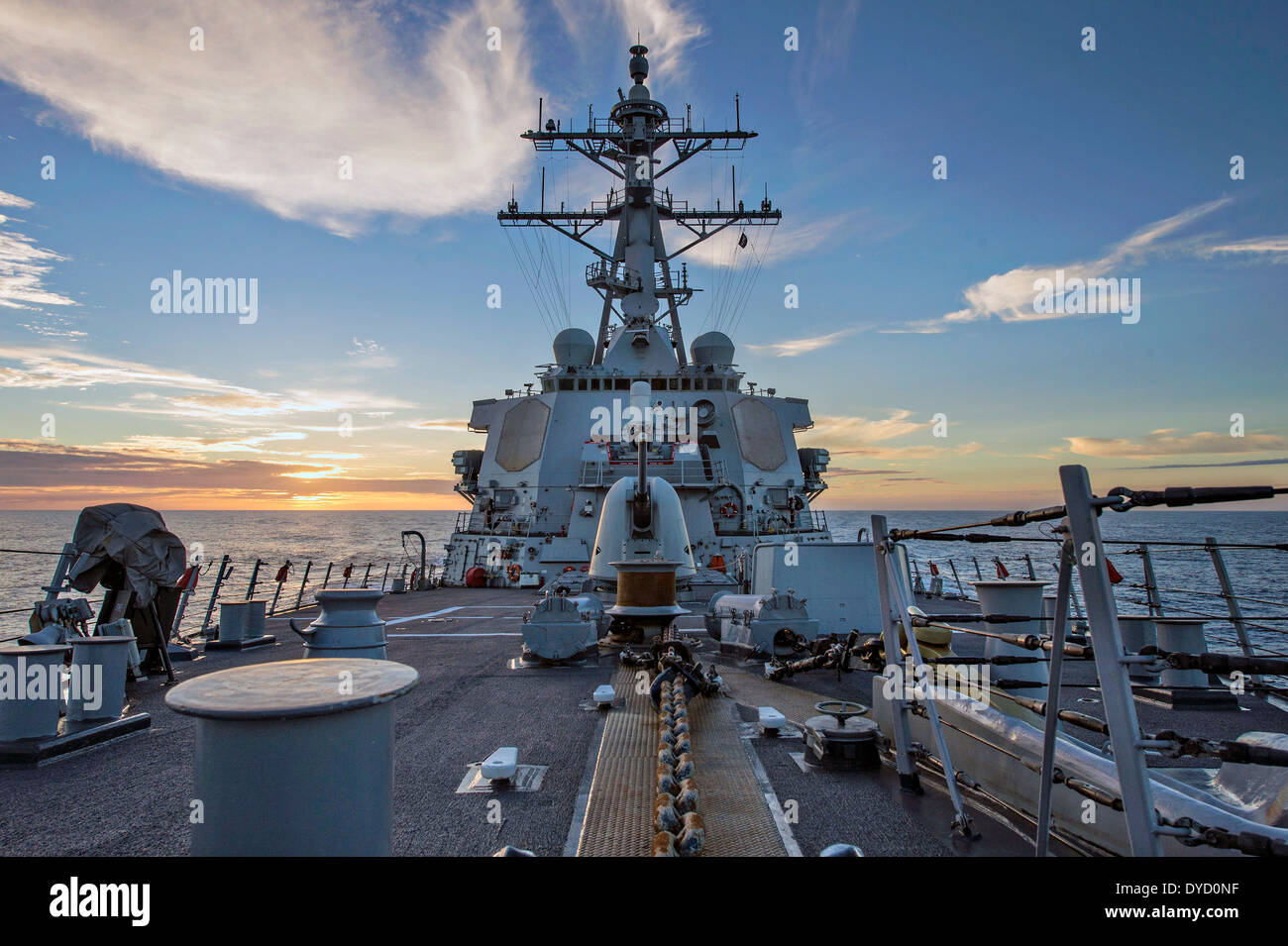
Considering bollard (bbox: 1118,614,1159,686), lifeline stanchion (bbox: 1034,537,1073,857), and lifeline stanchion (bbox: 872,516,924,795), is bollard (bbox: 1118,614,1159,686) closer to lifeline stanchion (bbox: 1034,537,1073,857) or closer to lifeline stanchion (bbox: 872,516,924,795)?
lifeline stanchion (bbox: 872,516,924,795)

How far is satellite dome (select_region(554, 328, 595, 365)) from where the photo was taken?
2162cm

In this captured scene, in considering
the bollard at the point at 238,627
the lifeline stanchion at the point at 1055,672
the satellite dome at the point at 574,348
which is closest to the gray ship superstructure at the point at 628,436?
the satellite dome at the point at 574,348

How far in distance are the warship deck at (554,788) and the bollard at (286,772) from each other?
6 cm

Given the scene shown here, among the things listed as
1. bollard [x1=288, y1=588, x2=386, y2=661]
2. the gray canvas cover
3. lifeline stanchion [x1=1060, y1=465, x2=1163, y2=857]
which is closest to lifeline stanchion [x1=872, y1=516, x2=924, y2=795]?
lifeline stanchion [x1=1060, y1=465, x2=1163, y2=857]

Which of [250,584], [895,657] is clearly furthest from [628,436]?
[895,657]

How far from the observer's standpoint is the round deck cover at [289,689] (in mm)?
1547

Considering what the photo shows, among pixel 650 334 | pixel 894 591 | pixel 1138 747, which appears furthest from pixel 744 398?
pixel 1138 747

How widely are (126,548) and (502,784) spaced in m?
5.09

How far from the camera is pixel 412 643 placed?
362 inches

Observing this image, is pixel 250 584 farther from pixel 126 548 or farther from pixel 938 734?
pixel 938 734

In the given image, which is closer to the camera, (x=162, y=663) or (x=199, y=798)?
(x=199, y=798)

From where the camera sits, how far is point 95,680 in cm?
477
